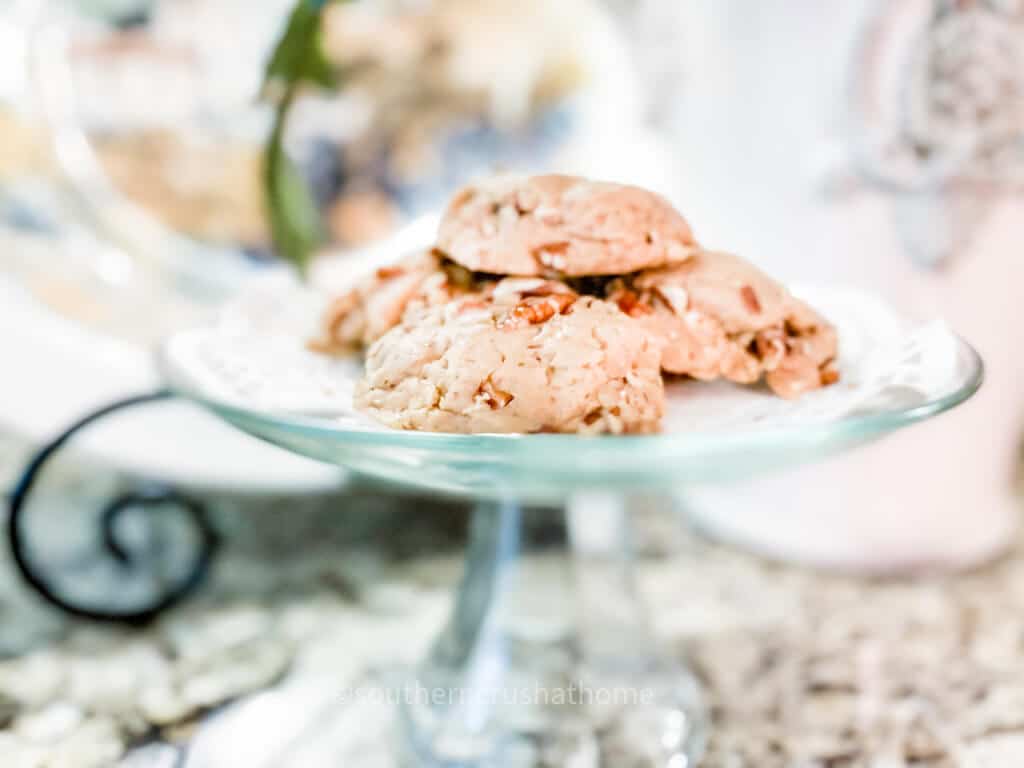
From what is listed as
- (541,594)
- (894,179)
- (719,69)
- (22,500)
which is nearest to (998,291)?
(894,179)

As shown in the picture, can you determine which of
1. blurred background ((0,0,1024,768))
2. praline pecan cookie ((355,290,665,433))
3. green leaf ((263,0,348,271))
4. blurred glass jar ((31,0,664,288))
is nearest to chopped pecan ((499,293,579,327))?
praline pecan cookie ((355,290,665,433))

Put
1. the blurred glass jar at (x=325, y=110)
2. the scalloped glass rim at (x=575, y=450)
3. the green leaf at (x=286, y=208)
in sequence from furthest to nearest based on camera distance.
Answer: the blurred glass jar at (x=325, y=110)
the green leaf at (x=286, y=208)
the scalloped glass rim at (x=575, y=450)

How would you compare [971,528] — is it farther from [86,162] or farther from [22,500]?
[86,162]

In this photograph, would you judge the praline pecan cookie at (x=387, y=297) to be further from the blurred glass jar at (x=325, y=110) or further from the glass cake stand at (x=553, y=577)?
the blurred glass jar at (x=325, y=110)

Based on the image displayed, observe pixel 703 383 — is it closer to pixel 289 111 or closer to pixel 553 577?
pixel 553 577

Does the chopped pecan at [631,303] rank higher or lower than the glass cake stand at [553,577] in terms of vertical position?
higher

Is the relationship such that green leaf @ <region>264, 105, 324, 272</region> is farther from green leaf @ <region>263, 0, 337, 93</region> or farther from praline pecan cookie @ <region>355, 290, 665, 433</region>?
praline pecan cookie @ <region>355, 290, 665, 433</region>

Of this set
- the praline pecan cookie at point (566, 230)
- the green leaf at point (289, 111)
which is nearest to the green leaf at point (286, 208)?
the green leaf at point (289, 111)
